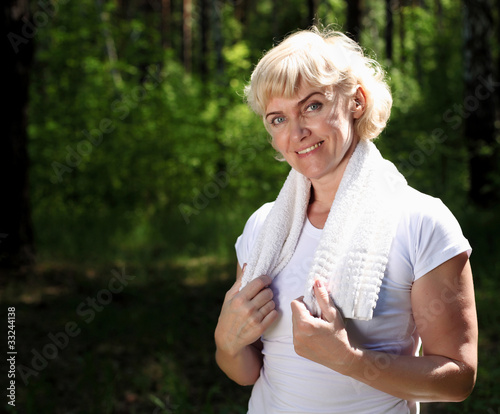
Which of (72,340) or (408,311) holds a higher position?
(72,340)

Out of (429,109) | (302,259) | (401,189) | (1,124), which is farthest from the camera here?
(429,109)

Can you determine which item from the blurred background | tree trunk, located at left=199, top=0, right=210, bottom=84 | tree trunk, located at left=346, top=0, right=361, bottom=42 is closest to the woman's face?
the blurred background

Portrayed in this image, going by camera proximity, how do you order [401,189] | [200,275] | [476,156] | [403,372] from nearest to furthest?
1. [403,372]
2. [401,189]
3. [200,275]
4. [476,156]

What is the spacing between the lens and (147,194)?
29.4 feet

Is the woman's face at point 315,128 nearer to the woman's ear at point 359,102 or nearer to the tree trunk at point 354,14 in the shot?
the woman's ear at point 359,102

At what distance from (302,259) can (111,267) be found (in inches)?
215

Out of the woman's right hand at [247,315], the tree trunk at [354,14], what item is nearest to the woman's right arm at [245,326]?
the woman's right hand at [247,315]

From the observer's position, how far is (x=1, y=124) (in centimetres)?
586

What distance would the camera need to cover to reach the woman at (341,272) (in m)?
1.45

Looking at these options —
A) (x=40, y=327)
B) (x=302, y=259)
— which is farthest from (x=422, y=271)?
(x=40, y=327)

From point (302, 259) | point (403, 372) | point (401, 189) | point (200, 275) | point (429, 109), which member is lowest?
point (403, 372)

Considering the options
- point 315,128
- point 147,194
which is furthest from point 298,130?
point 147,194

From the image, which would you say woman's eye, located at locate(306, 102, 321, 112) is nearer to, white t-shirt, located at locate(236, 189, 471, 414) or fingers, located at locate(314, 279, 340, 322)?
white t-shirt, located at locate(236, 189, 471, 414)

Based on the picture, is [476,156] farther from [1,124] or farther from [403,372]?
[403,372]
